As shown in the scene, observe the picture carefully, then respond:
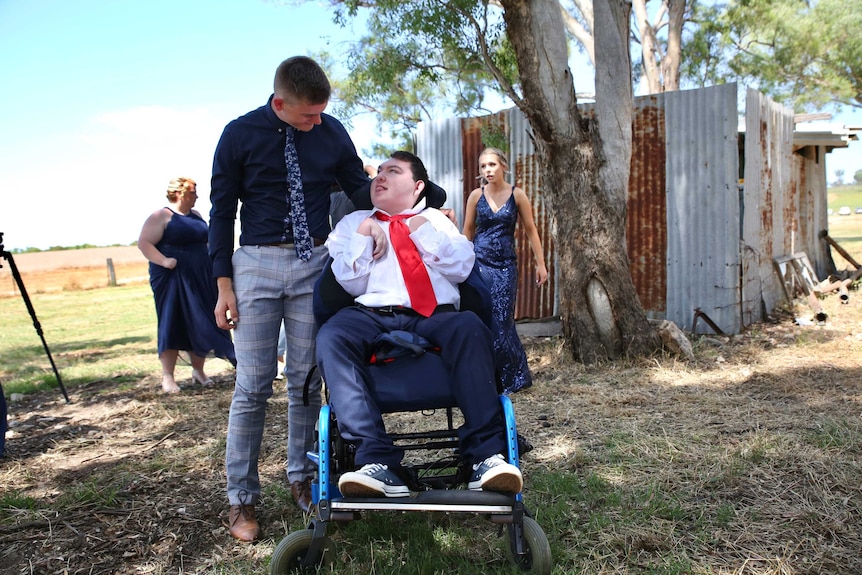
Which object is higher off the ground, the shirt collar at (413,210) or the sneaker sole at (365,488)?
the shirt collar at (413,210)

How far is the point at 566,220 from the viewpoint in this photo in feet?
22.8

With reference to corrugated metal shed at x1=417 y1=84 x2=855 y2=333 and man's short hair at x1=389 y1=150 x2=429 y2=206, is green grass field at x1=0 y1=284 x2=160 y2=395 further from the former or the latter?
man's short hair at x1=389 y1=150 x2=429 y2=206

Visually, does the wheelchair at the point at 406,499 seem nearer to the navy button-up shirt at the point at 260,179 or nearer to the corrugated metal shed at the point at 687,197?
the navy button-up shirt at the point at 260,179

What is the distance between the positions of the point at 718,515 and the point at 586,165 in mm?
4145

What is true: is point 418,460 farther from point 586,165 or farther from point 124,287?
point 124,287

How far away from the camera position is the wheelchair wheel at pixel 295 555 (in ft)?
8.79

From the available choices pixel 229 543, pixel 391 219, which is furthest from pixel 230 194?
pixel 229 543

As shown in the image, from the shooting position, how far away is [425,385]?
2.80 m

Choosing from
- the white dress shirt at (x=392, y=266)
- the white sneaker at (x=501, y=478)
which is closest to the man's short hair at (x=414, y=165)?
the white dress shirt at (x=392, y=266)

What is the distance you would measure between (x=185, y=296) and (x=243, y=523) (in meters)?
4.01

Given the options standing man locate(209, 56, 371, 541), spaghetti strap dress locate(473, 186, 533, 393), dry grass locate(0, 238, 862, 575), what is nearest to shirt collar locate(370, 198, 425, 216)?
standing man locate(209, 56, 371, 541)

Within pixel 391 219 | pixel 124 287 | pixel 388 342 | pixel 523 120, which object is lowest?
pixel 124 287

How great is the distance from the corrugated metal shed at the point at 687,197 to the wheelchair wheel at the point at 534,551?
5.60 meters

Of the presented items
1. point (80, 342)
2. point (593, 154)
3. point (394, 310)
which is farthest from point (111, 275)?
point (394, 310)
